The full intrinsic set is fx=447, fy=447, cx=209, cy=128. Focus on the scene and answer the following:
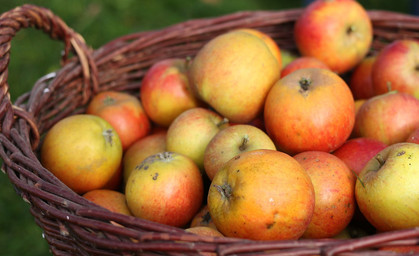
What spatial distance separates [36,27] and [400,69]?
1435mm

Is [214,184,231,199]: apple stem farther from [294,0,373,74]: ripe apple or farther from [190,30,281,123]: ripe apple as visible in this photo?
[294,0,373,74]: ripe apple

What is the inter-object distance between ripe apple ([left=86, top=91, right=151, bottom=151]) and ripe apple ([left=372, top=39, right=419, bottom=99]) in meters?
1.00

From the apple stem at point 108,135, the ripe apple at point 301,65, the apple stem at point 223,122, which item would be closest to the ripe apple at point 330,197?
the apple stem at point 223,122

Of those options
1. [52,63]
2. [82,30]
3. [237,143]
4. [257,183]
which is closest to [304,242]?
[257,183]

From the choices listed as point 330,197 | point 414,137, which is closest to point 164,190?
point 330,197

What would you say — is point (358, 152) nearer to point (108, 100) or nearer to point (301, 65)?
point (301, 65)

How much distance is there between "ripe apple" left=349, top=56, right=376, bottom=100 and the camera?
205cm

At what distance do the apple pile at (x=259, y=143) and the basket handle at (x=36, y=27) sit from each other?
10 cm

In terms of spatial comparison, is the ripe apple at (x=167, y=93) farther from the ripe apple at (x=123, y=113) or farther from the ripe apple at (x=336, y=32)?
the ripe apple at (x=336, y=32)

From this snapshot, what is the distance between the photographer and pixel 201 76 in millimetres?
1621

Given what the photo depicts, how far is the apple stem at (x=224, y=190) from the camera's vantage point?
3.67 ft

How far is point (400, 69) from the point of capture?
5.99 ft

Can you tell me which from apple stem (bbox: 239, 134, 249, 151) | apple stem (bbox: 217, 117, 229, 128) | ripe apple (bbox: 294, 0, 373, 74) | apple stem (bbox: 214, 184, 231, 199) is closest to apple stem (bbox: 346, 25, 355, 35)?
ripe apple (bbox: 294, 0, 373, 74)

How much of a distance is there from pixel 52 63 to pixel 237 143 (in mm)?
2380
